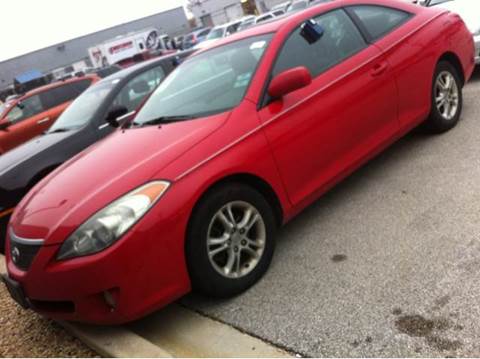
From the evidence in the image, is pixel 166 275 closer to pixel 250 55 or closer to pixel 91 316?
pixel 91 316

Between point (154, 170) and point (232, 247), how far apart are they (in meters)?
0.70

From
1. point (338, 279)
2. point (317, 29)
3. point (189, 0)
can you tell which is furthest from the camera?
point (189, 0)

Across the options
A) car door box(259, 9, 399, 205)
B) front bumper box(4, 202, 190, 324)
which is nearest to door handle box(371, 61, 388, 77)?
car door box(259, 9, 399, 205)

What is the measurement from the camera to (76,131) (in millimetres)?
6023

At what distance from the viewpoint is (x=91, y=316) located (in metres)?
2.95

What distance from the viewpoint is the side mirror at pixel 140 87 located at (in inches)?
265

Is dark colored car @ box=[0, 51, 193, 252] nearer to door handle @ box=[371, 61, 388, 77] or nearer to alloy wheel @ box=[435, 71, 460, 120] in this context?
door handle @ box=[371, 61, 388, 77]

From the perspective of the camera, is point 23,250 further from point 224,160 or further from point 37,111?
point 37,111

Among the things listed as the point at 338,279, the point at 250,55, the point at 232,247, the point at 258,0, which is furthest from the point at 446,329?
the point at 258,0

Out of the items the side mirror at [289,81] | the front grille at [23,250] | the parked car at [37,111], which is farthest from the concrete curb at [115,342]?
the parked car at [37,111]

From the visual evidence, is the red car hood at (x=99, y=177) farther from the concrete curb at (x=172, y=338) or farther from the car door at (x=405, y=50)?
the car door at (x=405, y=50)

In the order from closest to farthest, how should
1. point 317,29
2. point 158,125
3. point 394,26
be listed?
point 158,125 → point 317,29 → point 394,26

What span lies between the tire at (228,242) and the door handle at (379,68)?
1.61m

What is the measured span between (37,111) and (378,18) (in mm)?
8079
